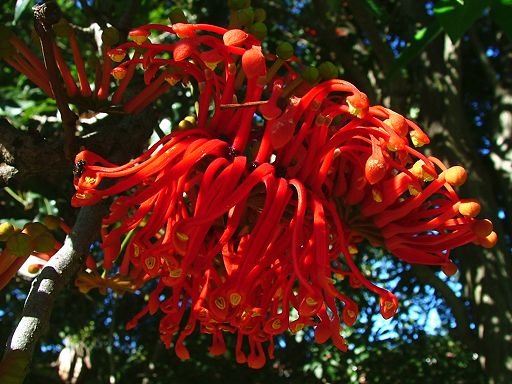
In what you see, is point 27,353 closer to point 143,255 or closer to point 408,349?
point 143,255

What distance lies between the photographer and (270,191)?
89 centimetres

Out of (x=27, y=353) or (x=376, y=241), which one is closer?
(x=27, y=353)

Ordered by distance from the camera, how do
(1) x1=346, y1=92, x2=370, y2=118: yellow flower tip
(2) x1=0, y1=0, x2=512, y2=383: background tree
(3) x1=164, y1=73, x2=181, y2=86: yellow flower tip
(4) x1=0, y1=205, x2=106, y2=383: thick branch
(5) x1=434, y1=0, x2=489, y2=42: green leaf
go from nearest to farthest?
(4) x1=0, y1=205, x2=106, y2=383: thick branch
(1) x1=346, y1=92, x2=370, y2=118: yellow flower tip
(3) x1=164, y1=73, x2=181, y2=86: yellow flower tip
(5) x1=434, y1=0, x2=489, y2=42: green leaf
(2) x1=0, y1=0, x2=512, y2=383: background tree

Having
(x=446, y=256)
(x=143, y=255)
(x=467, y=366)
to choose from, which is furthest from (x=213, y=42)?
(x=467, y=366)

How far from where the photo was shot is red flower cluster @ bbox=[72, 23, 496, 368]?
88 centimetres

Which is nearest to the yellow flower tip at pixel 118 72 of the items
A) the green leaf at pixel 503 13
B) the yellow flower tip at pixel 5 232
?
the yellow flower tip at pixel 5 232

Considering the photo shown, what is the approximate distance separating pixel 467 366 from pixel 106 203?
1.78 meters

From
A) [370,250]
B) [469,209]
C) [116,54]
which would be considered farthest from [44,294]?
[370,250]

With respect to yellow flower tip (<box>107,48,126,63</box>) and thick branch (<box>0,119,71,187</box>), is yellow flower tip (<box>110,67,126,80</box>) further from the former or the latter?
thick branch (<box>0,119,71,187</box>)

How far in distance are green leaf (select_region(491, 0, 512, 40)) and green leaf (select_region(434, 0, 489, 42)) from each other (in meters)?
0.03

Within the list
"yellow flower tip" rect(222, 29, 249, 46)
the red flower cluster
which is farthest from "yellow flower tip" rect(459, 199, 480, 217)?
"yellow flower tip" rect(222, 29, 249, 46)

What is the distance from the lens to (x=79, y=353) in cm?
241

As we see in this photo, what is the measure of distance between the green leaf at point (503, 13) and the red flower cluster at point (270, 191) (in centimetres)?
39

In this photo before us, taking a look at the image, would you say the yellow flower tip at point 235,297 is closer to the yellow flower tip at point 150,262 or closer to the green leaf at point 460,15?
the yellow flower tip at point 150,262
